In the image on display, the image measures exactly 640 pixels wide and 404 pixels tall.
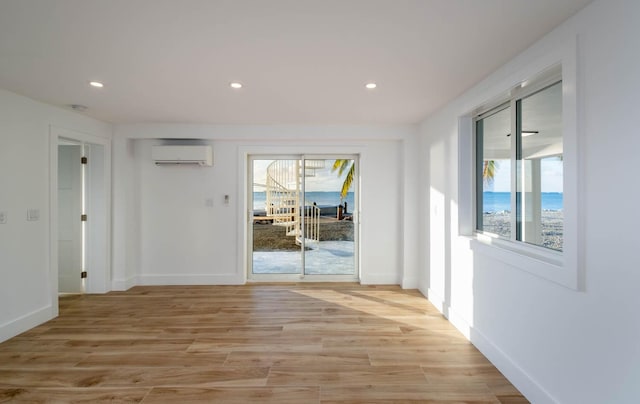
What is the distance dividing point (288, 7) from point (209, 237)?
379cm

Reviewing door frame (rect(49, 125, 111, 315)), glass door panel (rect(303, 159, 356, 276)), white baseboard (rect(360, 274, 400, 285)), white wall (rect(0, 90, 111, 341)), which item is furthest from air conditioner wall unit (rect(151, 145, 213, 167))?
white baseboard (rect(360, 274, 400, 285))

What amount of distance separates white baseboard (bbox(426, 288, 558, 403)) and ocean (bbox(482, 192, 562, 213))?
1117 mm

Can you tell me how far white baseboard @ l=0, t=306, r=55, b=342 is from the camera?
306cm

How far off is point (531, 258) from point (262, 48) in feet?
7.70

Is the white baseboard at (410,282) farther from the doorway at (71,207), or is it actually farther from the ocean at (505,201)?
the doorway at (71,207)

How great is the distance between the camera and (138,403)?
2.12 meters

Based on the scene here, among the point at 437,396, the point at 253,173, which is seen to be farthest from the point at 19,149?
the point at 437,396

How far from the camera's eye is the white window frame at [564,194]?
1789mm

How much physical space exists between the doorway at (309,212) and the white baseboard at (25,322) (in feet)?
8.11

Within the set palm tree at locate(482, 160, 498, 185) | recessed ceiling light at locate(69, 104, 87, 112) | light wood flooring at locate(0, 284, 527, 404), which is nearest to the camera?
light wood flooring at locate(0, 284, 527, 404)

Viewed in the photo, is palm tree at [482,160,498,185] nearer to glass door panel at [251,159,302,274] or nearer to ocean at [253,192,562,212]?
ocean at [253,192,562,212]

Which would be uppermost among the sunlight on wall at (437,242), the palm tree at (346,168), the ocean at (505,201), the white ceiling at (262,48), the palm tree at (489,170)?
the white ceiling at (262,48)

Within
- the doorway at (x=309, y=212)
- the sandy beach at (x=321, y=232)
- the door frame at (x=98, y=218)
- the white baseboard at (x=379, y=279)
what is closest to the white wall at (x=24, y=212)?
the door frame at (x=98, y=218)

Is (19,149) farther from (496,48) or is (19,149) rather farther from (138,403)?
(496,48)
